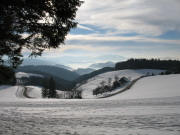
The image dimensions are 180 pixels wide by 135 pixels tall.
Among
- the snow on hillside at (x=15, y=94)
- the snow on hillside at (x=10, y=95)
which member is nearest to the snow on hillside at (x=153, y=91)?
the snow on hillside at (x=15, y=94)

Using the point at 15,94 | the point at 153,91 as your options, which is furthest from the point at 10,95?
the point at 153,91

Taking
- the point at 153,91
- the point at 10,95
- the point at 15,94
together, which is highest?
the point at 153,91

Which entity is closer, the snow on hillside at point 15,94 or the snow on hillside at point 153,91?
the snow on hillside at point 153,91

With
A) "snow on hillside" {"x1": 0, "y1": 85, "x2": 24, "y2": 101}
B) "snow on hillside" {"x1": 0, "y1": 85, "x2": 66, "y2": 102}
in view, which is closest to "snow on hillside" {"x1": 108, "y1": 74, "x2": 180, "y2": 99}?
"snow on hillside" {"x1": 0, "y1": 85, "x2": 66, "y2": 102}

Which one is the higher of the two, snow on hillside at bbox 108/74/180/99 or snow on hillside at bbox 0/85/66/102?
snow on hillside at bbox 108/74/180/99

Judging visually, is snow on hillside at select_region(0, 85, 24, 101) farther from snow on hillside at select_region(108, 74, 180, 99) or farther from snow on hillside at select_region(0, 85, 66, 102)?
snow on hillside at select_region(108, 74, 180, 99)

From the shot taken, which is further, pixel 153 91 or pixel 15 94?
pixel 15 94

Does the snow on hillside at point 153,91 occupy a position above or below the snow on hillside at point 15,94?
above

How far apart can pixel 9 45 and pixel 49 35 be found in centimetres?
249

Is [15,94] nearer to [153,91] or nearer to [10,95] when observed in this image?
[10,95]

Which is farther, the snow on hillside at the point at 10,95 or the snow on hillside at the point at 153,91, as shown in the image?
the snow on hillside at the point at 10,95

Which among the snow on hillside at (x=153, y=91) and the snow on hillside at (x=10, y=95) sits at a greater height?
the snow on hillside at (x=153, y=91)

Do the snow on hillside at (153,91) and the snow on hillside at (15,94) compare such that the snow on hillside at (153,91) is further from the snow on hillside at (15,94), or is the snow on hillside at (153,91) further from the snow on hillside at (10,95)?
the snow on hillside at (10,95)

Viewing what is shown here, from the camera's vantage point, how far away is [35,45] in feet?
35.8
